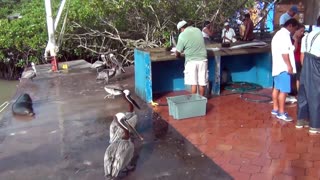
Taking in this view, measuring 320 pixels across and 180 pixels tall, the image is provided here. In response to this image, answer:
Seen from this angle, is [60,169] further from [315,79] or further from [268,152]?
[315,79]

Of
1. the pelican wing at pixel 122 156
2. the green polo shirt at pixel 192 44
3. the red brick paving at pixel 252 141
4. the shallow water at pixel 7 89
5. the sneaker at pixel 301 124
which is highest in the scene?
the green polo shirt at pixel 192 44

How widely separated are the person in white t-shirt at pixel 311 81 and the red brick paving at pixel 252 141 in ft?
0.85

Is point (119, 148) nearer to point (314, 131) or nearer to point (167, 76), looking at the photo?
point (314, 131)

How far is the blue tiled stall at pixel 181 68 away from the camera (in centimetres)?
699

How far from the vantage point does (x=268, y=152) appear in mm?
4633

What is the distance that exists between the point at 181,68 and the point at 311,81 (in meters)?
3.21

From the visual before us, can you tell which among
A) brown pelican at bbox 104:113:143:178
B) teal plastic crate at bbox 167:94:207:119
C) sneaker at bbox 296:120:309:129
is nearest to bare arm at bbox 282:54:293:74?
sneaker at bbox 296:120:309:129

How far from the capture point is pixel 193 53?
21.3ft

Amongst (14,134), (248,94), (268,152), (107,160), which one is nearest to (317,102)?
(268,152)

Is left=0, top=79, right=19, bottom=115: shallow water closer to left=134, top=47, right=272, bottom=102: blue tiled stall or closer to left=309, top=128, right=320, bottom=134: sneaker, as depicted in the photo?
left=134, top=47, right=272, bottom=102: blue tiled stall

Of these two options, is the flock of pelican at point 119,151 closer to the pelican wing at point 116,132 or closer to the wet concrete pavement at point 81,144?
the pelican wing at point 116,132

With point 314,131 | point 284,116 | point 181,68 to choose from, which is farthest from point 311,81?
point 181,68

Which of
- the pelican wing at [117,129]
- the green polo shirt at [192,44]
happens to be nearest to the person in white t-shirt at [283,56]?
the green polo shirt at [192,44]

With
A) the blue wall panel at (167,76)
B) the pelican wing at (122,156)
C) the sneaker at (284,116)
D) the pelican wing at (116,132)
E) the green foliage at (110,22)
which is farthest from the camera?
the green foliage at (110,22)
